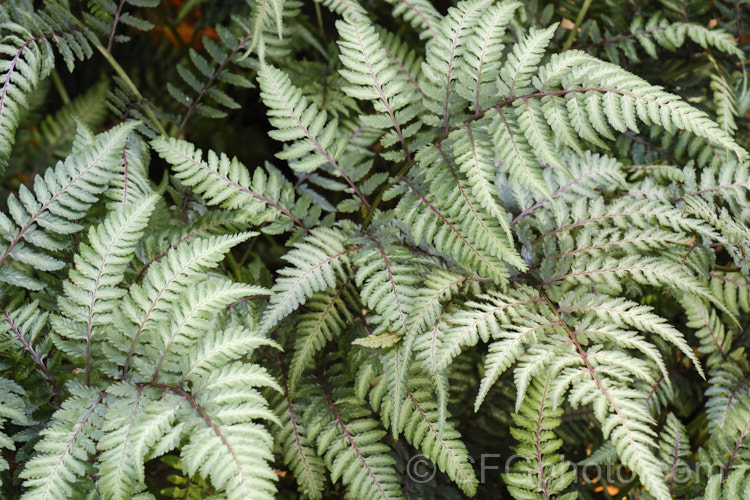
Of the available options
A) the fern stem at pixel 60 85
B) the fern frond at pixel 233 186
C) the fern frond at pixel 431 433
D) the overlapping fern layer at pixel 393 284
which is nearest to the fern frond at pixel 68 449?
the overlapping fern layer at pixel 393 284

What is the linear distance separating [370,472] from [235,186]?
78 centimetres

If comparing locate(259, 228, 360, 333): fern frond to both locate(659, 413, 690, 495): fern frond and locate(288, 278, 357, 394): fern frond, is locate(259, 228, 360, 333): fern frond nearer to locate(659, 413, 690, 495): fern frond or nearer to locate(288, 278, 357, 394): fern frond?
locate(288, 278, 357, 394): fern frond


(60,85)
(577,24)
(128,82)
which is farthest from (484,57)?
(60,85)

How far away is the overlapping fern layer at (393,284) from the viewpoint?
1.08 m

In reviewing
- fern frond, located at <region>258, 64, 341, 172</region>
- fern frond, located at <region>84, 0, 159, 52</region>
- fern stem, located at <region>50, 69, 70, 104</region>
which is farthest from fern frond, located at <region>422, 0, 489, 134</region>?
fern stem, located at <region>50, 69, 70, 104</region>

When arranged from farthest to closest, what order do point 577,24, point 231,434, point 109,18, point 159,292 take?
point 577,24 → point 109,18 → point 159,292 → point 231,434

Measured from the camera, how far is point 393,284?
4.00 ft

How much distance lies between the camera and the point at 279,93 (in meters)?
1.31

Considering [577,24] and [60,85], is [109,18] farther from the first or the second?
[577,24]

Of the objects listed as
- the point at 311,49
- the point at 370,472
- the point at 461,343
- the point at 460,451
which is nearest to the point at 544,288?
the point at 461,343

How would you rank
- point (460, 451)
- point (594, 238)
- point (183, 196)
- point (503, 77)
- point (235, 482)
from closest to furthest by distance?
point (235, 482)
point (503, 77)
point (460, 451)
point (594, 238)
point (183, 196)

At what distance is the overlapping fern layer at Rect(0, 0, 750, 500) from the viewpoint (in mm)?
1083

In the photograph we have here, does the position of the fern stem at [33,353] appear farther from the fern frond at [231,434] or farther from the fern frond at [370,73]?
the fern frond at [370,73]

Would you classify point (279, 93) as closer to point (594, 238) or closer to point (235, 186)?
point (235, 186)
